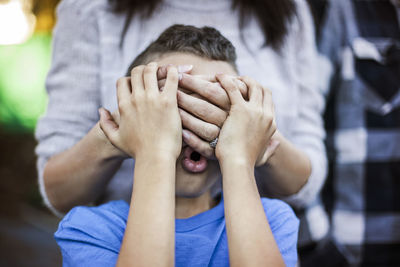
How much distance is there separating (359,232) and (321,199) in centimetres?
12

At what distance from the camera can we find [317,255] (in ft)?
2.50

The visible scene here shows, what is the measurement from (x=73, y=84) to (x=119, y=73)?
0.33 ft

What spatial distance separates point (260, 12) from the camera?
542 mm

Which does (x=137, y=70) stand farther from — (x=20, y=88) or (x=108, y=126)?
(x=20, y=88)

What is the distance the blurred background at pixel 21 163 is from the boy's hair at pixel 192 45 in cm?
65

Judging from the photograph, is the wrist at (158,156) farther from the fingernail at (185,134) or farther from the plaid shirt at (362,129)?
the plaid shirt at (362,129)

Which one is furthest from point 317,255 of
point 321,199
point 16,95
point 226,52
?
point 16,95

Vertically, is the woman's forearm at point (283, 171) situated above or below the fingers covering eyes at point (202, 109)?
below

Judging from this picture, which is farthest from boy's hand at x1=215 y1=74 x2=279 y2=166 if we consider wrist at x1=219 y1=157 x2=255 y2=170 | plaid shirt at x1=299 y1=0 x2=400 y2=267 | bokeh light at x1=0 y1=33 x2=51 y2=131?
bokeh light at x1=0 y1=33 x2=51 y2=131

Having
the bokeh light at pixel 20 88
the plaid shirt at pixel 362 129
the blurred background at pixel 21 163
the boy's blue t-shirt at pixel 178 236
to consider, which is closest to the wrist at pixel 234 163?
the boy's blue t-shirt at pixel 178 236

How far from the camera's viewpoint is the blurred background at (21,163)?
1391mm

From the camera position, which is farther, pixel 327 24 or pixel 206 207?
pixel 327 24

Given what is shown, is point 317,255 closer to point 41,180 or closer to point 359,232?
point 359,232

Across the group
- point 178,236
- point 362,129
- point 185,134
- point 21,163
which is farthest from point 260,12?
point 21,163
